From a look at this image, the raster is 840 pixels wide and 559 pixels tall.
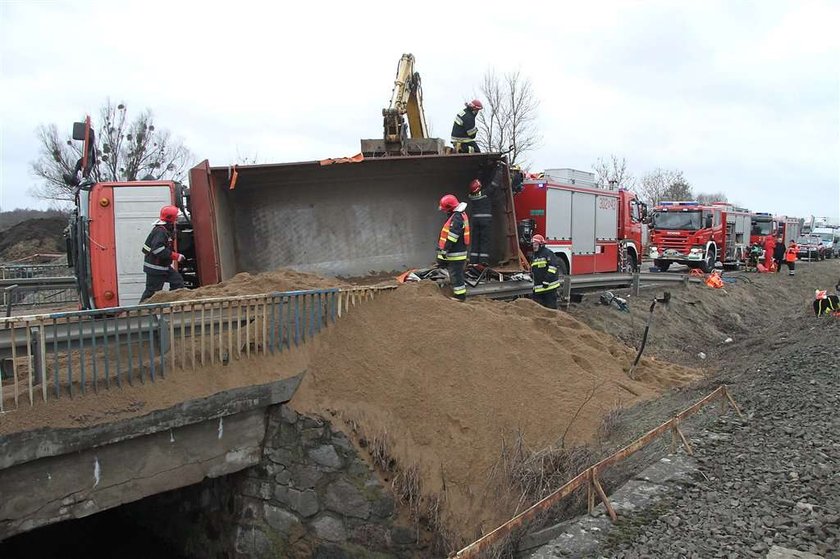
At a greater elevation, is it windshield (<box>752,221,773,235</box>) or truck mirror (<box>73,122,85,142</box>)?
truck mirror (<box>73,122,85,142</box>)

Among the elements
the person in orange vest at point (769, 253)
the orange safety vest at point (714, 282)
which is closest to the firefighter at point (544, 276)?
the orange safety vest at point (714, 282)

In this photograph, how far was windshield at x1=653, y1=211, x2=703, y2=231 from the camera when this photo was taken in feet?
81.8

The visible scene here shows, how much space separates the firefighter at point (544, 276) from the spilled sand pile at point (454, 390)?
1.84 metres

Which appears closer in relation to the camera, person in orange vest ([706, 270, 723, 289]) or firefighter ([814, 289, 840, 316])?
firefighter ([814, 289, 840, 316])

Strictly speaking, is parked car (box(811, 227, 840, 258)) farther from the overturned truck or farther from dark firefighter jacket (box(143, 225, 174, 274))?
dark firefighter jacket (box(143, 225, 174, 274))

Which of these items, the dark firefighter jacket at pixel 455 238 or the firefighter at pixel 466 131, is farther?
the firefighter at pixel 466 131

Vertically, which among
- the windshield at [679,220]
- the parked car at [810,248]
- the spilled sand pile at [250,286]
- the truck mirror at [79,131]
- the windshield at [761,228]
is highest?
the truck mirror at [79,131]

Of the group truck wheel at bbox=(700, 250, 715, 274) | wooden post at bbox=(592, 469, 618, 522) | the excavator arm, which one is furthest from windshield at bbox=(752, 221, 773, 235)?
wooden post at bbox=(592, 469, 618, 522)

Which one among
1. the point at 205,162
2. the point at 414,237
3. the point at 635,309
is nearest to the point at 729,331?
the point at 635,309

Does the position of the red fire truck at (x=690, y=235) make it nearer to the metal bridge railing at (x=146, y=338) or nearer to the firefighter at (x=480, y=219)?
the firefighter at (x=480, y=219)

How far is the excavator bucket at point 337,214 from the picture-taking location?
9.11 m

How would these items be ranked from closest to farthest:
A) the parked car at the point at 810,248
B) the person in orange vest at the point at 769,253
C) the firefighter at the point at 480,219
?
the firefighter at the point at 480,219 < the person in orange vest at the point at 769,253 < the parked car at the point at 810,248

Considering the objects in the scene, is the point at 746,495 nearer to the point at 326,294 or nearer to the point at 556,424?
the point at 556,424

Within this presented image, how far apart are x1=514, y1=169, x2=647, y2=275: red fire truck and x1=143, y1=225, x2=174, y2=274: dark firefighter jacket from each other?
606cm
